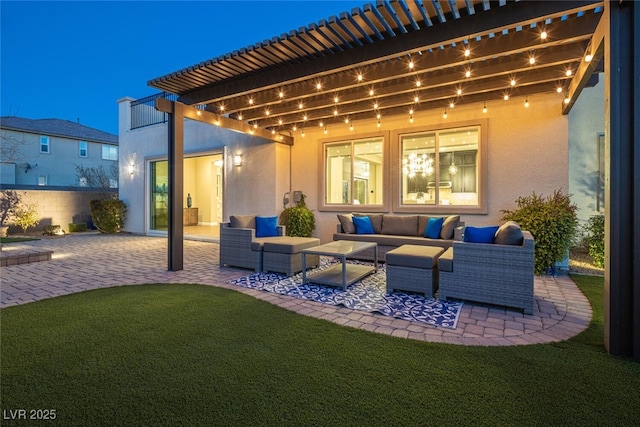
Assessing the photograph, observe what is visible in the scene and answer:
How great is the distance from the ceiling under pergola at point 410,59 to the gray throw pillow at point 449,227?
7.23ft

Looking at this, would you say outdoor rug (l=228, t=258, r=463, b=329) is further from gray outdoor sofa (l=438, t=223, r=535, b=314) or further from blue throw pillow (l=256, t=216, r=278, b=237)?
blue throw pillow (l=256, t=216, r=278, b=237)

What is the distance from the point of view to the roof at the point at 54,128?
16.3 m

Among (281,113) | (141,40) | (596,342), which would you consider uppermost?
(141,40)

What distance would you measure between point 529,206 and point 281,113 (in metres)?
4.92

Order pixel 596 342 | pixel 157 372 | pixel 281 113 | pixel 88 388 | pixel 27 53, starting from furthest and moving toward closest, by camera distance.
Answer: pixel 27 53, pixel 281 113, pixel 596 342, pixel 157 372, pixel 88 388

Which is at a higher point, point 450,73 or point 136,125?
point 136,125

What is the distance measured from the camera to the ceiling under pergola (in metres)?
3.37

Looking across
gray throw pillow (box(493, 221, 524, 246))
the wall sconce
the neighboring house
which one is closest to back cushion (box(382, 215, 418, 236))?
gray throw pillow (box(493, 221, 524, 246))

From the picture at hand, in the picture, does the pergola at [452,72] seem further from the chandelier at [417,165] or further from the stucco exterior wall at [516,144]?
the chandelier at [417,165]

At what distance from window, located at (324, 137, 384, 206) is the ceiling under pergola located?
1.21 m

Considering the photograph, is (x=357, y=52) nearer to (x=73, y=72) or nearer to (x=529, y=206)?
(x=529, y=206)

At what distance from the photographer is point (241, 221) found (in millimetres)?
5891

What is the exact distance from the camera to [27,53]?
148 ft

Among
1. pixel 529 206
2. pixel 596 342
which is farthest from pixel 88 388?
pixel 529 206
